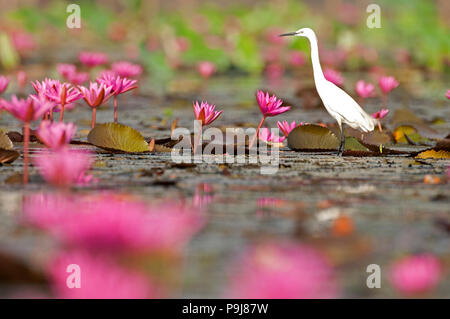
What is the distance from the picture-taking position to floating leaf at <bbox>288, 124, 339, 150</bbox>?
181 inches

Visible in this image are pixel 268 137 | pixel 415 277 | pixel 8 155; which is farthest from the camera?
pixel 268 137

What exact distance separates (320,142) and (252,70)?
9.68 metres

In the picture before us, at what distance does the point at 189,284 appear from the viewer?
2.00 metres

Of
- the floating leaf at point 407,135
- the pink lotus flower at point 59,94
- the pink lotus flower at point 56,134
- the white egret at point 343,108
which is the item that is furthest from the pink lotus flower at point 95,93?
the floating leaf at point 407,135

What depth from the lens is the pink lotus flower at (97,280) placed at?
1.75 meters

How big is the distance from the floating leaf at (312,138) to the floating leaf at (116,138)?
86 cm

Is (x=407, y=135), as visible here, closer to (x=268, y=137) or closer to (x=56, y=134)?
(x=268, y=137)

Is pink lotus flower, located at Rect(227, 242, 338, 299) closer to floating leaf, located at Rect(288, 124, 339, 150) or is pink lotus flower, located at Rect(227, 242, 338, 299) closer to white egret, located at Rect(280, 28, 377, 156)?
floating leaf, located at Rect(288, 124, 339, 150)

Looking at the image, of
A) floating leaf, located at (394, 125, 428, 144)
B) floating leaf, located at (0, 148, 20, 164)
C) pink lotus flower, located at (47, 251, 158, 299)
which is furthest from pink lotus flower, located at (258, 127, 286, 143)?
pink lotus flower, located at (47, 251, 158, 299)

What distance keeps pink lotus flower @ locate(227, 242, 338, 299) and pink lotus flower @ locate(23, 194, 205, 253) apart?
0.73ft

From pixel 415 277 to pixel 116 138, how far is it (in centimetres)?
264

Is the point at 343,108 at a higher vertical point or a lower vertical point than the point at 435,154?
higher

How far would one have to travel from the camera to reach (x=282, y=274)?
5.94 ft

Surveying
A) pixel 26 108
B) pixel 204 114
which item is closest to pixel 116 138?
pixel 204 114
